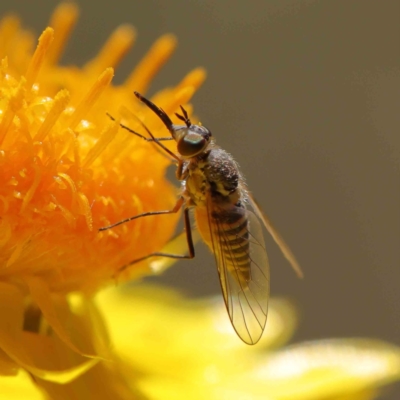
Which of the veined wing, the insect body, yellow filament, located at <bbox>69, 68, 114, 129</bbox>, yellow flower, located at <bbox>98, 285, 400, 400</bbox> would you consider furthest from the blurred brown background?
yellow filament, located at <bbox>69, 68, 114, 129</bbox>

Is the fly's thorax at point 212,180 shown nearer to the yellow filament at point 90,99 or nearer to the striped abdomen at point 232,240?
the striped abdomen at point 232,240

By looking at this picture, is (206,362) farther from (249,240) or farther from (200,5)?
(200,5)

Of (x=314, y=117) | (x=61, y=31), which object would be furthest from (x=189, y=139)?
(x=314, y=117)

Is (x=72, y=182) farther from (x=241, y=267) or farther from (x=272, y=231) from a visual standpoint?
(x=272, y=231)

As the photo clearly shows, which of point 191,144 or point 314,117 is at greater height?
point 314,117

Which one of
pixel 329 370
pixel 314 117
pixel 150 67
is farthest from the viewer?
pixel 314 117

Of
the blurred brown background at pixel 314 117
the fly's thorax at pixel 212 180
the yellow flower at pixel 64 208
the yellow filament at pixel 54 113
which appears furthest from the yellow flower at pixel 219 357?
the blurred brown background at pixel 314 117

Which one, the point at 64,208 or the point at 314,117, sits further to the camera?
the point at 314,117

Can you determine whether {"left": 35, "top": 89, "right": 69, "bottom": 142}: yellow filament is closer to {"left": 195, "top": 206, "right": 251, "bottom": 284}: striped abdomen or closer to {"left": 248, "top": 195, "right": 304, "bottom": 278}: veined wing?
{"left": 195, "top": 206, "right": 251, "bottom": 284}: striped abdomen
